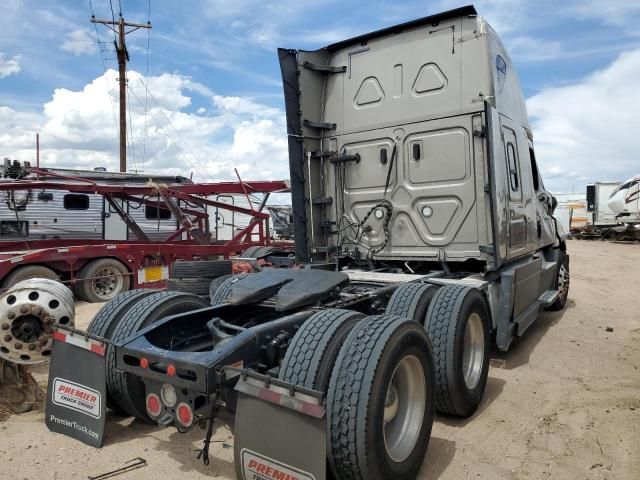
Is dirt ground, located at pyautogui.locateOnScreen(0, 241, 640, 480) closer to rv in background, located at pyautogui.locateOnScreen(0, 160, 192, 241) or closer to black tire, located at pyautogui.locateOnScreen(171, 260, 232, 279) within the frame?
black tire, located at pyautogui.locateOnScreen(171, 260, 232, 279)

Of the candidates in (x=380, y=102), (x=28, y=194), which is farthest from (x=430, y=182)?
(x=28, y=194)

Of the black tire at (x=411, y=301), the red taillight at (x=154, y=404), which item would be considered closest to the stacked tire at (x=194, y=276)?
the black tire at (x=411, y=301)

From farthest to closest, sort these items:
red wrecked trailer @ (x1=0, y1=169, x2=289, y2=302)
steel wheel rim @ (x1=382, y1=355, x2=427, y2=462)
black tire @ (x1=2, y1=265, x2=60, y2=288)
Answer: red wrecked trailer @ (x1=0, y1=169, x2=289, y2=302)
black tire @ (x1=2, y1=265, x2=60, y2=288)
steel wheel rim @ (x1=382, y1=355, x2=427, y2=462)

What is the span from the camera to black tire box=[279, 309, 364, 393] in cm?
275

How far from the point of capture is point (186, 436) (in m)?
3.71

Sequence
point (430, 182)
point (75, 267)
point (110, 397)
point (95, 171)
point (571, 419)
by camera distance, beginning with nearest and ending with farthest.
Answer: point (110, 397), point (571, 419), point (430, 182), point (75, 267), point (95, 171)

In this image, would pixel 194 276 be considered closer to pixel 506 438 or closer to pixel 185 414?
pixel 185 414

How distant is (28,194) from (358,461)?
12.6 m

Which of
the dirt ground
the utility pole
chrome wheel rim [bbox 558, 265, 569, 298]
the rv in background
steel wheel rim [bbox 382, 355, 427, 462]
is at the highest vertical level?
the utility pole

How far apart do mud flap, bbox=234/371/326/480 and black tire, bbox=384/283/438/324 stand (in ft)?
5.76

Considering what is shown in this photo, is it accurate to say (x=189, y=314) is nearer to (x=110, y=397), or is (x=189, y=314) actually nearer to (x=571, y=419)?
(x=110, y=397)

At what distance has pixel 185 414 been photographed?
278cm

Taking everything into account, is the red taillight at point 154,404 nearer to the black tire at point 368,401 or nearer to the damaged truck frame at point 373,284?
the damaged truck frame at point 373,284

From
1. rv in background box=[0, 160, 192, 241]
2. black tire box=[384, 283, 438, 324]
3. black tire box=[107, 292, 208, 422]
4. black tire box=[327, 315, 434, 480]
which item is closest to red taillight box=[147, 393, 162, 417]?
black tire box=[107, 292, 208, 422]
